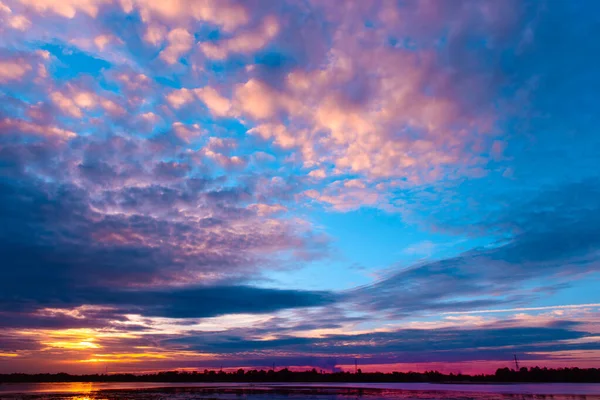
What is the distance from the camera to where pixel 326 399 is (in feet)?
265

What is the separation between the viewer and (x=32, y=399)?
80.9m

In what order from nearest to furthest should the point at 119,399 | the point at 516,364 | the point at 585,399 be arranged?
1. the point at 585,399
2. the point at 119,399
3. the point at 516,364

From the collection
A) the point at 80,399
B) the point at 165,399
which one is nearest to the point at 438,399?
the point at 165,399

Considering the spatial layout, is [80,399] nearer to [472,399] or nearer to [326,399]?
[326,399]

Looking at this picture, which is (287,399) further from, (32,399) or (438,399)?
(32,399)

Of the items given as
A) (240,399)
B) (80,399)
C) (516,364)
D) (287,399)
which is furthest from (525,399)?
(516,364)

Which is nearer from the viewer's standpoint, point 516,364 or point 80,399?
point 80,399

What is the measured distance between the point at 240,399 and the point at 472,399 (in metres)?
46.9

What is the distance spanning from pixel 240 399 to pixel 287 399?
36.3 feet

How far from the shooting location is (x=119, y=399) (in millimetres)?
77875

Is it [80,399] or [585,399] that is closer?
[585,399]

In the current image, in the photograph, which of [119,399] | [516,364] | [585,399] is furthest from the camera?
[516,364]

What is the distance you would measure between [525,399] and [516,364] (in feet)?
490

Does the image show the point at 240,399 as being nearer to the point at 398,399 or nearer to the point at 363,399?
the point at 363,399
